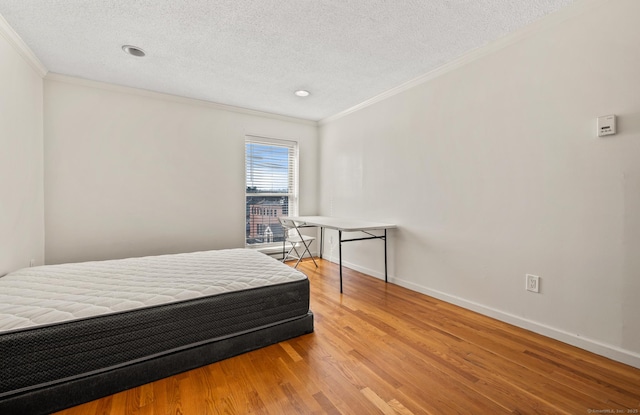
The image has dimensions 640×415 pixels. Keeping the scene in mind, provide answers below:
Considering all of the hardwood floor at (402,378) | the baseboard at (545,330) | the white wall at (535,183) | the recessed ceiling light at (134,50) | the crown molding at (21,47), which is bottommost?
the hardwood floor at (402,378)

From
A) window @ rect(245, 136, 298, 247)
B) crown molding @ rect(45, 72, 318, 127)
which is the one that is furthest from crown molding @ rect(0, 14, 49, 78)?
window @ rect(245, 136, 298, 247)

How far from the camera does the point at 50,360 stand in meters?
1.42

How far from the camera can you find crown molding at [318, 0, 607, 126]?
1.97m

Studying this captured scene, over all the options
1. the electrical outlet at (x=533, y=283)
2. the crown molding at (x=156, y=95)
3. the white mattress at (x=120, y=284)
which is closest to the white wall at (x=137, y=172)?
the crown molding at (x=156, y=95)

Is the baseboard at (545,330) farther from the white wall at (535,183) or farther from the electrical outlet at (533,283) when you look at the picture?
the electrical outlet at (533,283)

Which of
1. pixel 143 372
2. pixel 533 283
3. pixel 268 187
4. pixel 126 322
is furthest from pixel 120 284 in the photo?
pixel 533 283

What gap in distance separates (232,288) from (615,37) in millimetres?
3070

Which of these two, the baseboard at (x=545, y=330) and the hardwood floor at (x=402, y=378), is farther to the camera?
the baseboard at (x=545, y=330)

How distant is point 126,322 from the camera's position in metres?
1.61

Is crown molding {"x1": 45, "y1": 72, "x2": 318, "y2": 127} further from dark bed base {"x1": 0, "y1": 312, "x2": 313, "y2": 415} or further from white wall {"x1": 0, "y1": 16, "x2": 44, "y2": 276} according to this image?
dark bed base {"x1": 0, "y1": 312, "x2": 313, "y2": 415}

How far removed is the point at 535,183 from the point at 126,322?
302cm

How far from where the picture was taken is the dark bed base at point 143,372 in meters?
1.36

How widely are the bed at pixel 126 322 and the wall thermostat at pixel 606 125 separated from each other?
234cm

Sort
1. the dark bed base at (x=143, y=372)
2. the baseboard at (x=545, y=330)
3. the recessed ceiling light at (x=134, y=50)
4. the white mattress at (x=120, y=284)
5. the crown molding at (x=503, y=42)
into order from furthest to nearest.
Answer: the recessed ceiling light at (x=134, y=50) < the crown molding at (x=503, y=42) < the baseboard at (x=545, y=330) < the white mattress at (x=120, y=284) < the dark bed base at (x=143, y=372)
